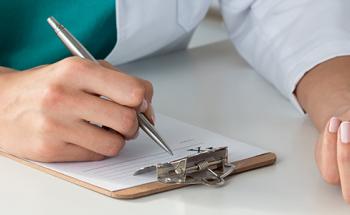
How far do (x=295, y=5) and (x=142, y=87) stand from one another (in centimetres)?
36

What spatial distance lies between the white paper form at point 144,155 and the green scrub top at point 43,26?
224 mm

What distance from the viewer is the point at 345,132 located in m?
0.71

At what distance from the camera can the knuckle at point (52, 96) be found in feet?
2.48

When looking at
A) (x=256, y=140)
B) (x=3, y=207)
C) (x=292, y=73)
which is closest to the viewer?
(x=3, y=207)

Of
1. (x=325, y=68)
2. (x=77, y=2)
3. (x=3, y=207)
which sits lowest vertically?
(x=3, y=207)

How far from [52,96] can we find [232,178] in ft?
0.58

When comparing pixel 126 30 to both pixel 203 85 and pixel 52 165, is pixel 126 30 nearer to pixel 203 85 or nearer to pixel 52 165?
pixel 203 85

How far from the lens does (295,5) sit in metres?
1.04

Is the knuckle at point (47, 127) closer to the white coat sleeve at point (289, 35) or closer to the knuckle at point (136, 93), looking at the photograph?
the knuckle at point (136, 93)

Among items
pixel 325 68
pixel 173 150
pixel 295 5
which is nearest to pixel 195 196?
pixel 173 150

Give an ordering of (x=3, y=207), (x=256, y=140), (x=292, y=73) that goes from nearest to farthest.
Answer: (x=3, y=207) < (x=256, y=140) < (x=292, y=73)

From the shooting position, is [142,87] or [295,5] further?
[295,5]

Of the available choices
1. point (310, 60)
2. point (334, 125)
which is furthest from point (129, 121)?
point (310, 60)

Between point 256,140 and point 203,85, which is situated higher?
point 203,85
